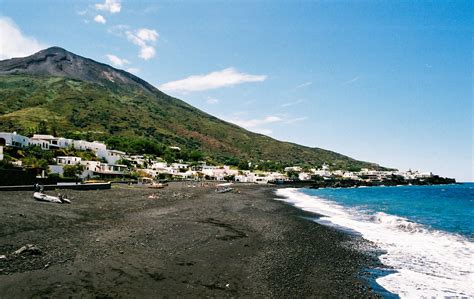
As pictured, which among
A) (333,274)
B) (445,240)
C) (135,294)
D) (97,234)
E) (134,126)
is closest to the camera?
(135,294)

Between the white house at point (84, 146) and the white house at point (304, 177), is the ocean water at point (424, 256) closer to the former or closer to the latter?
the white house at point (84, 146)

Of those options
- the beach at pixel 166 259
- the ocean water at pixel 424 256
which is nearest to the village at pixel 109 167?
the beach at pixel 166 259

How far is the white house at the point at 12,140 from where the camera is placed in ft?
202

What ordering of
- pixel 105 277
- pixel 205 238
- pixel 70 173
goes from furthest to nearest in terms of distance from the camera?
pixel 70 173 < pixel 205 238 < pixel 105 277

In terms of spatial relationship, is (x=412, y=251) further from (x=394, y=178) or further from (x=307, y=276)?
(x=394, y=178)

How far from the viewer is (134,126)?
645 feet

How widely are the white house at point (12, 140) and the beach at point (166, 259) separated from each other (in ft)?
151

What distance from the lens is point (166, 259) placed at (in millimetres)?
14086

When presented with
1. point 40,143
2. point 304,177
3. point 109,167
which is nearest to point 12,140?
point 40,143

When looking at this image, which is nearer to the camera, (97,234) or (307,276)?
(307,276)

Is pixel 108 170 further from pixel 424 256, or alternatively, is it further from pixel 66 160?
pixel 424 256

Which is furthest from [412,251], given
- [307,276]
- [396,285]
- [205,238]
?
[205,238]

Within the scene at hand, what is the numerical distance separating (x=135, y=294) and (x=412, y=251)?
49.3 ft

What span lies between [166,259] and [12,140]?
6247cm
